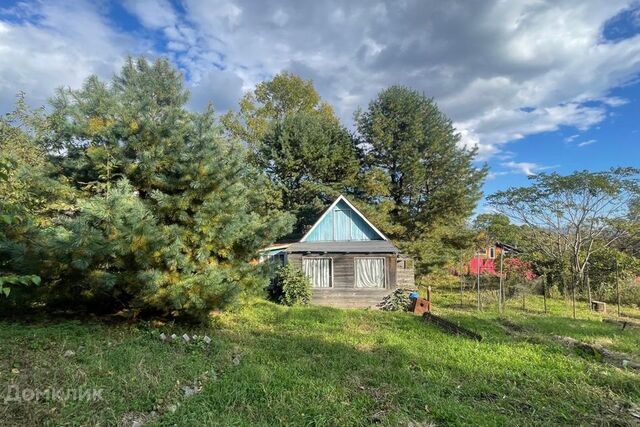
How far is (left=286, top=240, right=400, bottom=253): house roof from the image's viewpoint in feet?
43.9

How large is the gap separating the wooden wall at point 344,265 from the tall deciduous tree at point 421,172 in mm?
5577

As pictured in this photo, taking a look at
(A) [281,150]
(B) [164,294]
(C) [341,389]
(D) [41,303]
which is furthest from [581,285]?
(D) [41,303]

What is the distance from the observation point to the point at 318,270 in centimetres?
1380

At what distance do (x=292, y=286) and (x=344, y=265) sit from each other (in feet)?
7.23

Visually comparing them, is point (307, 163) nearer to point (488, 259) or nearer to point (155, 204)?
point (155, 204)

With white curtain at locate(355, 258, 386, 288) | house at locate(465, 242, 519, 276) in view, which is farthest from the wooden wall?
house at locate(465, 242, 519, 276)

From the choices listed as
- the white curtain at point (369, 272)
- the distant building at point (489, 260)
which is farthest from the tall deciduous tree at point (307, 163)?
the distant building at point (489, 260)

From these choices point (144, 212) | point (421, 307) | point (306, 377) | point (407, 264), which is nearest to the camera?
point (306, 377)

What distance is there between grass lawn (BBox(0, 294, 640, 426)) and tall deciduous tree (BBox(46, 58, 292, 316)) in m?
0.95

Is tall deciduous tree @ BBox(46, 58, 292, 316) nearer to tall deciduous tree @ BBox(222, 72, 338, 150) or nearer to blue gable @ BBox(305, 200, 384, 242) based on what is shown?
blue gable @ BBox(305, 200, 384, 242)

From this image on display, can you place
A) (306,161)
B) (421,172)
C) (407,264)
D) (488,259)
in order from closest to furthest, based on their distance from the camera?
(407,264), (421,172), (306,161), (488,259)

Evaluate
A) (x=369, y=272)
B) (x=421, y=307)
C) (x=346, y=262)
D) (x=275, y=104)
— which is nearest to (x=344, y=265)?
(x=346, y=262)

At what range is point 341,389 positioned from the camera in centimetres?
465

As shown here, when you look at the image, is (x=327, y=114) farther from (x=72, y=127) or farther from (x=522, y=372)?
(x=522, y=372)
